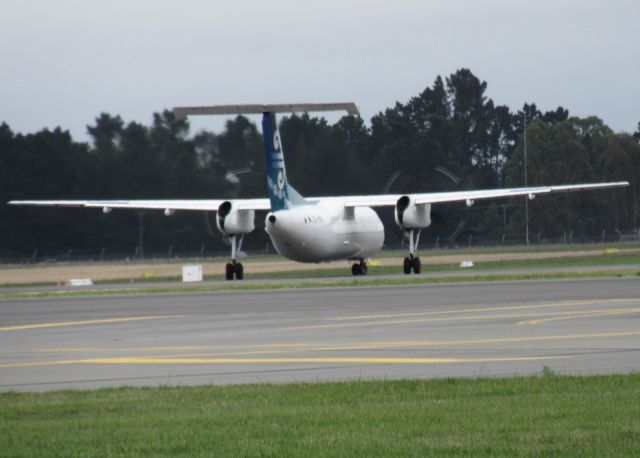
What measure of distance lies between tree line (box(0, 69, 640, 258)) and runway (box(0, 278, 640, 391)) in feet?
88.0

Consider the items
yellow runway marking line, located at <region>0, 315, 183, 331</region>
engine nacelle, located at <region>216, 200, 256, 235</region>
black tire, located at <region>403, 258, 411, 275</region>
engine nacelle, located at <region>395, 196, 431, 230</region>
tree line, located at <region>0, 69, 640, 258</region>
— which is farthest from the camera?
tree line, located at <region>0, 69, 640, 258</region>

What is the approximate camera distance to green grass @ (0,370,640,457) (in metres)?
10.7

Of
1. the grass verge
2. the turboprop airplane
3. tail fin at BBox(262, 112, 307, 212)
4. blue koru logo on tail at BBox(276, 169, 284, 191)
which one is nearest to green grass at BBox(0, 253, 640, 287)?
the turboprop airplane

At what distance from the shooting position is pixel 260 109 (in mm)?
52062

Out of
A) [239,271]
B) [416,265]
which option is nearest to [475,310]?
[416,265]

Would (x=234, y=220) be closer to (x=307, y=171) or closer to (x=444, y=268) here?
(x=307, y=171)

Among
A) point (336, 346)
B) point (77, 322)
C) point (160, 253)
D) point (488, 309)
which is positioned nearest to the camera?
point (336, 346)

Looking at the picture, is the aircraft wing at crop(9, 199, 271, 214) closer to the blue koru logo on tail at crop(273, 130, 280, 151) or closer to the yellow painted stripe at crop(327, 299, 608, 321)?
the blue koru logo on tail at crop(273, 130, 280, 151)

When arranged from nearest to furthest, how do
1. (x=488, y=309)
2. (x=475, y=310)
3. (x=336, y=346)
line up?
(x=336, y=346)
(x=475, y=310)
(x=488, y=309)

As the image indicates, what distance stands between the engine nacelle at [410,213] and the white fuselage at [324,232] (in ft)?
6.60

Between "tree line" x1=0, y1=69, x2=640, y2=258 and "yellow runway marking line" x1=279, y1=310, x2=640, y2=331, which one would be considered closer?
"yellow runway marking line" x1=279, y1=310, x2=640, y2=331

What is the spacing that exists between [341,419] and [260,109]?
133 feet

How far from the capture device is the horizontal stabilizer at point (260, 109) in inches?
1980

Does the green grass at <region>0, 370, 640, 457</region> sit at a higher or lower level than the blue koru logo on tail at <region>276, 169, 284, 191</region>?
lower
